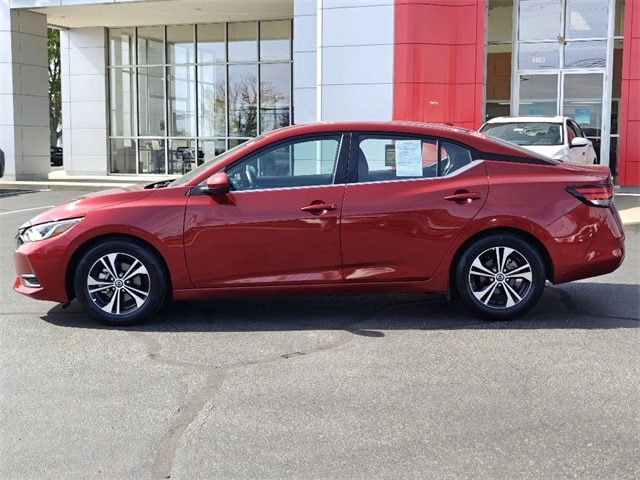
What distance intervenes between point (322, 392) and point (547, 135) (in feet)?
35.1

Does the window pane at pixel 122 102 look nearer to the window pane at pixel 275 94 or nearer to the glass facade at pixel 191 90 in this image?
the glass facade at pixel 191 90

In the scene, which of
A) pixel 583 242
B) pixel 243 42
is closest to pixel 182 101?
pixel 243 42

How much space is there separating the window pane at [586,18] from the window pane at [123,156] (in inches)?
575

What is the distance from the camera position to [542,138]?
45.5 ft

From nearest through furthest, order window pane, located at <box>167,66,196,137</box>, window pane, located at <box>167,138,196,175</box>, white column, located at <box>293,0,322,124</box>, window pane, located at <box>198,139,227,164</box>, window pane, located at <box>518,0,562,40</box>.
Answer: window pane, located at <box>518,0,562,40</box>, white column, located at <box>293,0,322,124</box>, window pane, located at <box>198,139,227,164</box>, window pane, located at <box>167,66,196,137</box>, window pane, located at <box>167,138,196,175</box>

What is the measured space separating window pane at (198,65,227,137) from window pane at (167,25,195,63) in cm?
66

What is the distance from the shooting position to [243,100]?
80.7 ft

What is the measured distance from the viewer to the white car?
43.8 ft

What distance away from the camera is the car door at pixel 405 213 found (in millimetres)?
5852

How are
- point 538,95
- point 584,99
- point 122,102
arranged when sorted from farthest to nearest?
point 122,102 → point 538,95 → point 584,99

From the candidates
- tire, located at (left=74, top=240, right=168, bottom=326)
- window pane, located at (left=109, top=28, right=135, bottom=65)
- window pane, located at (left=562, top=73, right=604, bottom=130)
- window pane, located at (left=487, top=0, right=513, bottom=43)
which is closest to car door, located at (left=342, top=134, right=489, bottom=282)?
tire, located at (left=74, top=240, right=168, bottom=326)

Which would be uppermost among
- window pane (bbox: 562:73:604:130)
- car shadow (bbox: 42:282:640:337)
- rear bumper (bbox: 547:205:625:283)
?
window pane (bbox: 562:73:604:130)

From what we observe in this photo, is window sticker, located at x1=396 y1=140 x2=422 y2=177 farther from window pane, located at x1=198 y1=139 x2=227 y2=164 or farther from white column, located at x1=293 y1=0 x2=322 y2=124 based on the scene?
window pane, located at x1=198 y1=139 x2=227 y2=164

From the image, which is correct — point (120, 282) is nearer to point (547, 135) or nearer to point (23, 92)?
point (547, 135)
